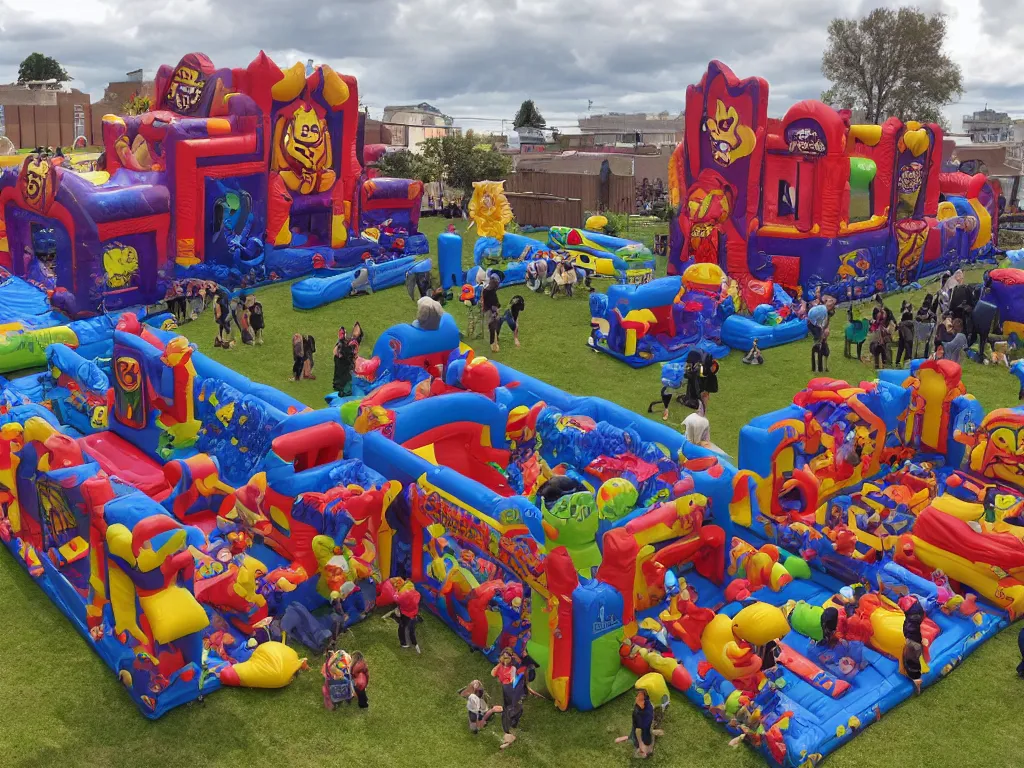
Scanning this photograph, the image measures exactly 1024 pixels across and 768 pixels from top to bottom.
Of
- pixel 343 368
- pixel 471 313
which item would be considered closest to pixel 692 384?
pixel 343 368

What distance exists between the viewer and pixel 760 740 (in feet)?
33.1

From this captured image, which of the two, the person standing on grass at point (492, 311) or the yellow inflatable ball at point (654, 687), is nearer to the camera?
the yellow inflatable ball at point (654, 687)

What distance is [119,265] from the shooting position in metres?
24.8

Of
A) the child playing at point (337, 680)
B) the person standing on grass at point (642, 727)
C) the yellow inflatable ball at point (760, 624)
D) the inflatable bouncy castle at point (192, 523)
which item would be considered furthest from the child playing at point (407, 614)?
the yellow inflatable ball at point (760, 624)

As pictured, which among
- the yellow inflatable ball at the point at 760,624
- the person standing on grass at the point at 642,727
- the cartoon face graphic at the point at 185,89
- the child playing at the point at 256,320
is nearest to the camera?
the person standing on grass at the point at 642,727

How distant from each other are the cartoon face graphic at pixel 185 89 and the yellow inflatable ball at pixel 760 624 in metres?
23.6

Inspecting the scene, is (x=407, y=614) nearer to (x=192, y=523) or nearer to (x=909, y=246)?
(x=192, y=523)

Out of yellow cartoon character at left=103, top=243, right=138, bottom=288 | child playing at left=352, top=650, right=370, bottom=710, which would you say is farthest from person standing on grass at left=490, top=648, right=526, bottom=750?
yellow cartoon character at left=103, top=243, right=138, bottom=288

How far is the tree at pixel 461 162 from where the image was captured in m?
42.8

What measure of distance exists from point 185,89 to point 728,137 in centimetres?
1557

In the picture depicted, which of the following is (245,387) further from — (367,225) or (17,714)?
(367,225)

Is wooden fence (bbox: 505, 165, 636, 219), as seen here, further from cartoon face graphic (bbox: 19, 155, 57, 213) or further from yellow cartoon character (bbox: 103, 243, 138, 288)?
cartoon face graphic (bbox: 19, 155, 57, 213)

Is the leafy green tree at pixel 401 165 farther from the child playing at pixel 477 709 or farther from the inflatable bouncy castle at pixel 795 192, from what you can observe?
the child playing at pixel 477 709

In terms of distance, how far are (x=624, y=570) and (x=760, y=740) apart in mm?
2149
